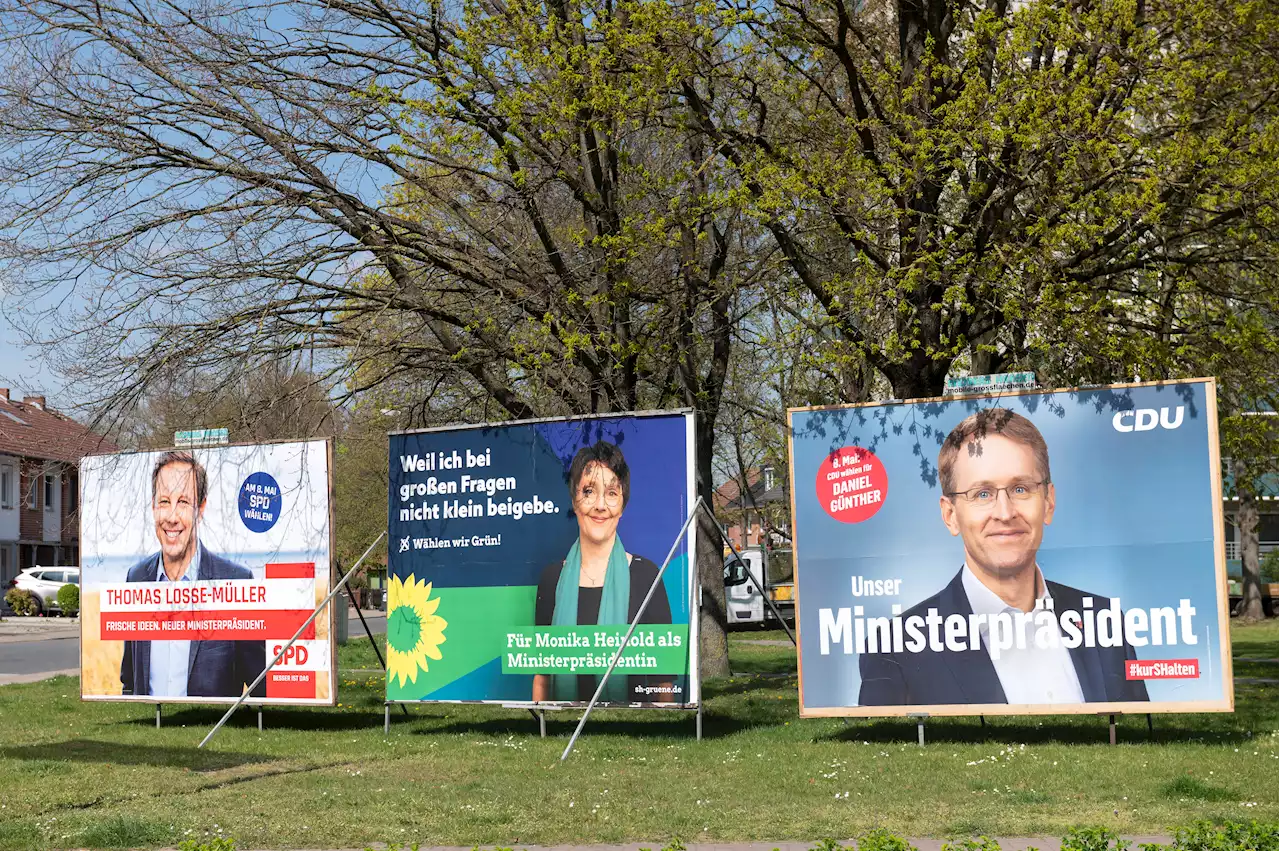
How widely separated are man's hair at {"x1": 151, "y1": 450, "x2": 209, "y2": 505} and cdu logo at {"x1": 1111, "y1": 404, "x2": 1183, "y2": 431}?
9.65 metres

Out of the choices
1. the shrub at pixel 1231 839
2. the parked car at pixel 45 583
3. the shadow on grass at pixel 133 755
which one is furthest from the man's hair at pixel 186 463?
the parked car at pixel 45 583

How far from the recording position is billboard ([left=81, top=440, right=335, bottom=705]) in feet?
49.2

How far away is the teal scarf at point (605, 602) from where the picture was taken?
44.9ft

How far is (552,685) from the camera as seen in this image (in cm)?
1398

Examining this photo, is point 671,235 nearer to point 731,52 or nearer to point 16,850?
point 731,52

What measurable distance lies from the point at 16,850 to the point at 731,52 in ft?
44.6

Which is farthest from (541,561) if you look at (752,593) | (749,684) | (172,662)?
(752,593)

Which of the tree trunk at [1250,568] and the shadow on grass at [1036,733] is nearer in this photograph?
the shadow on grass at [1036,733]

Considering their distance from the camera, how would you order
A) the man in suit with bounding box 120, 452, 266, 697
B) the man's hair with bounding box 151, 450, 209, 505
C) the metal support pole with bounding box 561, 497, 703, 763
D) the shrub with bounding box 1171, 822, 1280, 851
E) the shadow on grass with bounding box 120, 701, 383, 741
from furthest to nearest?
the shadow on grass with bounding box 120, 701, 383, 741
the man's hair with bounding box 151, 450, 209, 505
the man in suit with bounding box 120, 452, 266, 697
the metal support pole with bounding box 561, 497, 703, 763
the shrub with bounding box 1171, 822, 1280, 851

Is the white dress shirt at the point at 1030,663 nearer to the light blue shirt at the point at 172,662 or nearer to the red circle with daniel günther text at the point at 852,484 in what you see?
the red circle with daniel günther text at the point at 852,484

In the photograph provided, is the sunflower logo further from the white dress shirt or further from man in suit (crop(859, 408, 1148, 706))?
the white dress shirt

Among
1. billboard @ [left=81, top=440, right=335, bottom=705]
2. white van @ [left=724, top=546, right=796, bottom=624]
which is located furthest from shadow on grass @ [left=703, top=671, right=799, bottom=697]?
white van @ [left=724, top=546, right=796, bottom=624]

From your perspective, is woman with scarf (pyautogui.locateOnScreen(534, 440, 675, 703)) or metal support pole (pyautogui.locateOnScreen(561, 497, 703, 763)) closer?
metal support pole (pyautogui.locateOnScreen(561, 497, 703, 763))

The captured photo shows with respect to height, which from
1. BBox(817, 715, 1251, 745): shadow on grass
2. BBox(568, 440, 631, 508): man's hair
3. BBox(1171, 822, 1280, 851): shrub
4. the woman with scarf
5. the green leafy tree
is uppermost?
the green leafy tree
